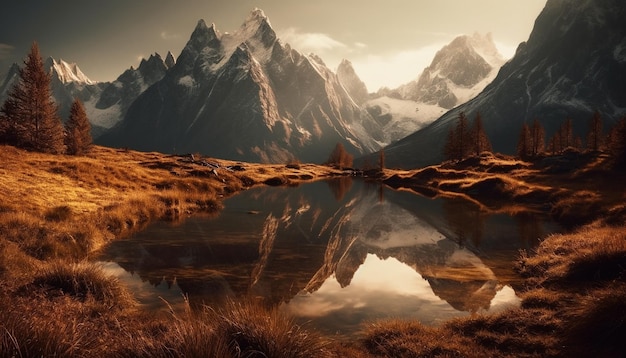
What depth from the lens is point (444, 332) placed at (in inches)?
414

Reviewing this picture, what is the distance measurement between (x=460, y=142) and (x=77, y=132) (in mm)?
93832

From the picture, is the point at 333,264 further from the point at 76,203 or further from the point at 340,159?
the point at 340,159

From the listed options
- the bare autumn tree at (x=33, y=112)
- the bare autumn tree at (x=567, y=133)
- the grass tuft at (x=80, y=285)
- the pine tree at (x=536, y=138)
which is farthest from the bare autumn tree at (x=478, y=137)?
the grass tuft at (x=80, y=285)

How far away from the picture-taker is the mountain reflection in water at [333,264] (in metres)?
13.5

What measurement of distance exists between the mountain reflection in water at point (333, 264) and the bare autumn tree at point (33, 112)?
3849 cm

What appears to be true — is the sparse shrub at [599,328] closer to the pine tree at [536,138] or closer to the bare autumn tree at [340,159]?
the pine tree at [536,138]

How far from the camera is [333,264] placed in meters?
19.3

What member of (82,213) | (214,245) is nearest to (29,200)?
(82,213)

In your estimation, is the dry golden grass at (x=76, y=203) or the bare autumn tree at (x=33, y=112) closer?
the dry golden grass at (x=76, y=203)

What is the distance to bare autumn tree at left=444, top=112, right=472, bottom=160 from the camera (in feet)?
354

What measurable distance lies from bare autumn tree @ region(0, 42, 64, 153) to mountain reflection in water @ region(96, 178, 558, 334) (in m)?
38.5

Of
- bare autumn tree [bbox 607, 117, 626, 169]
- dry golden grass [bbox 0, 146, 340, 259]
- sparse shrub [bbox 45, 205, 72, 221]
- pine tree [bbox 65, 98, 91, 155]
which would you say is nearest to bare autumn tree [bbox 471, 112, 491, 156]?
bare autumn tree [bbox 607, 117, 626, 169]

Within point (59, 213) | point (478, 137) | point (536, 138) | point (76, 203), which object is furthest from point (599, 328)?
point (536, 138)

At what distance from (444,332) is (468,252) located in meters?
12.8
